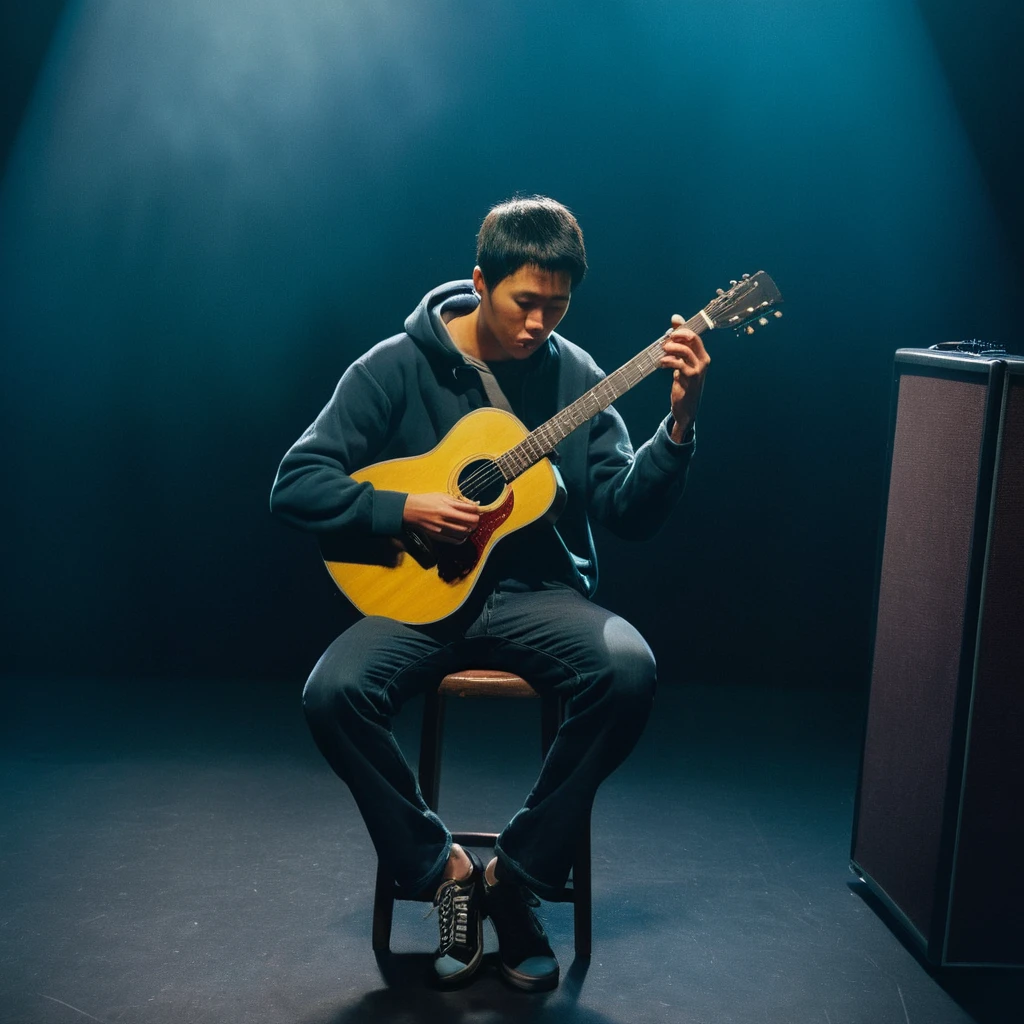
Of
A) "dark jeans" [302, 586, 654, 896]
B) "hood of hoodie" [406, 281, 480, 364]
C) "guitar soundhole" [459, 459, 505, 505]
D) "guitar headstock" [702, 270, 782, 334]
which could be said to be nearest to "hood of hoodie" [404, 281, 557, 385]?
"hood of hoodie" [406, 281, 480, 364]

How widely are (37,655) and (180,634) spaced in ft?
1.53

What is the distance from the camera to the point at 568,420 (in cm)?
212

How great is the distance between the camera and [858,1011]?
1928 mm

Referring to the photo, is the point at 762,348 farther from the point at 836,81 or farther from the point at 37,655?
the point at 37,655

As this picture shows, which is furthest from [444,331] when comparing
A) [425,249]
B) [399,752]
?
[425,249]

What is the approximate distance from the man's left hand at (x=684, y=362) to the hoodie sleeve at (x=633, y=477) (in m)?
0.09

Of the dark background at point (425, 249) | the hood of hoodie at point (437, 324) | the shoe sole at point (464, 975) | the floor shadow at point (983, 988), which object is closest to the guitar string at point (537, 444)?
the hood of hoodie at point (437, 324)

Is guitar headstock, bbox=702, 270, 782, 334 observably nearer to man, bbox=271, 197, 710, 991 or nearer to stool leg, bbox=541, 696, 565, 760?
man, bbox=271, 197, 710, 991

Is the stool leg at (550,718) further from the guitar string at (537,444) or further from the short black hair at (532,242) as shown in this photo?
the short black hair at (532,242)

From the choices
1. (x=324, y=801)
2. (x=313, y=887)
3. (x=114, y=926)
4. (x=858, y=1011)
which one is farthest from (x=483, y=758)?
(x=858, y=1011)

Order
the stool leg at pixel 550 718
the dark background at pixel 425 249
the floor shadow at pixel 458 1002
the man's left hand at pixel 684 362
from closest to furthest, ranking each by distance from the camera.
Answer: the floor shadow at pixel 458 1002 → the man's left hand at pixel 684 362 → the stool leg at pixel 550 718 → the dark background at pixel 425 249

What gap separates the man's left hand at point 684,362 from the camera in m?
2.01

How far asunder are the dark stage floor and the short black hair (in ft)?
4.09

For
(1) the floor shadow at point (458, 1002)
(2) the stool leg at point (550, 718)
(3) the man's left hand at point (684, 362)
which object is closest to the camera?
(1) the floor shadow at point (458, 1002)
